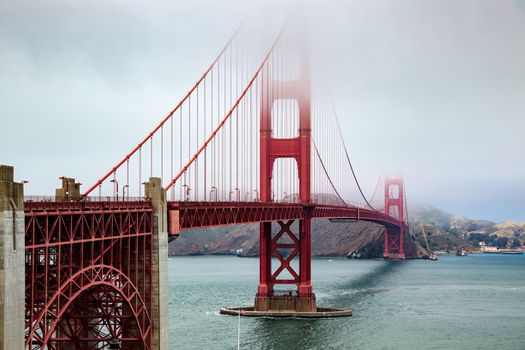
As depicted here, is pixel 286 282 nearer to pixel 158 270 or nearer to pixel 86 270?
pixel 158 270

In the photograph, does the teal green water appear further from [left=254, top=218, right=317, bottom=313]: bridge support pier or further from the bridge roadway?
the bridge roadway

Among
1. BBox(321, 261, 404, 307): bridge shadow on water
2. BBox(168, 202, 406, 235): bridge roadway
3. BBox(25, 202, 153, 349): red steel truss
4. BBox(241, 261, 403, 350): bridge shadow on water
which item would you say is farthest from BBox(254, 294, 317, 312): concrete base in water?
BBox(25, 202, 153, 349): red steel truss

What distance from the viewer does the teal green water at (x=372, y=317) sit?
2498 inches

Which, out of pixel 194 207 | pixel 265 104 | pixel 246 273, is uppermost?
pixel 265 104

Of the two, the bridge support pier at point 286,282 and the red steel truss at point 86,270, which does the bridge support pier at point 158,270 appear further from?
the bridge support pier at point 286,282

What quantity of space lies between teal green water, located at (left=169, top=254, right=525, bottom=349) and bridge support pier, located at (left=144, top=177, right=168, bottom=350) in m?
15.3

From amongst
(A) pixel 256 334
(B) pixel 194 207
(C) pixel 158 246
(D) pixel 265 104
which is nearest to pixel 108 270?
(C) pixel 158 246

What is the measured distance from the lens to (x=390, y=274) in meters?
143

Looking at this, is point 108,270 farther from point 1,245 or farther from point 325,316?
point 325,316

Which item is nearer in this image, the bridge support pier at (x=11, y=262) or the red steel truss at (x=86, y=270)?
the bridge support pier at (x=11, y=262)

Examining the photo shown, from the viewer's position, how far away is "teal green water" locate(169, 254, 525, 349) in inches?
2498

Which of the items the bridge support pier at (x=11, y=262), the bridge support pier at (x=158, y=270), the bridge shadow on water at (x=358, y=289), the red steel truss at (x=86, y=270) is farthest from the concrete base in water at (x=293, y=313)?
the bridge support pier at (x=11, y=262)

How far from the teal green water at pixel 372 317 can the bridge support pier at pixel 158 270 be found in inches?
601

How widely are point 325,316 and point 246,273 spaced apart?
74.9 meters
